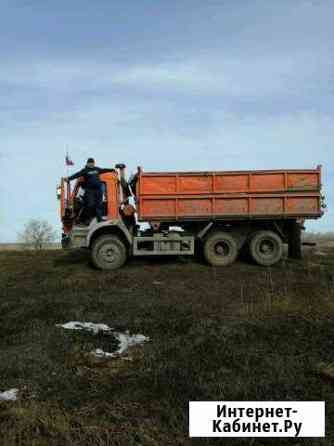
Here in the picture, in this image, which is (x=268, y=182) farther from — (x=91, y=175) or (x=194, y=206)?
(x=91, y=175)

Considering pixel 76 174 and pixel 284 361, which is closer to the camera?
pixel 284 361

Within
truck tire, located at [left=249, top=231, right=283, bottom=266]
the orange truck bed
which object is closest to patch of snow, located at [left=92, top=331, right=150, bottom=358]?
the orange truck bed

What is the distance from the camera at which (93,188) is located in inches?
480

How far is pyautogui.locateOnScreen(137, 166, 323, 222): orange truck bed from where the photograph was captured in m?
12.3

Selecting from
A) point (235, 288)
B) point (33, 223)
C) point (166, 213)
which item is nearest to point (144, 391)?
point (235, 288)

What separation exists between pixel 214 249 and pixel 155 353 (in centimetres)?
721

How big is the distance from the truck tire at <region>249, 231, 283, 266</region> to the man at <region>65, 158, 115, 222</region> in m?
4.38

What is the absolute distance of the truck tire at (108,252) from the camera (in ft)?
39.9

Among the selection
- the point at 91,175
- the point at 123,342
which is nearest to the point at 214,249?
the point at 91,175

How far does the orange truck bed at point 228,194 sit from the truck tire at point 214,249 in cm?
59

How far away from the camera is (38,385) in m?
4.76

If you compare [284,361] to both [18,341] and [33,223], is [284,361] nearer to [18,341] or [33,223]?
[18,341]

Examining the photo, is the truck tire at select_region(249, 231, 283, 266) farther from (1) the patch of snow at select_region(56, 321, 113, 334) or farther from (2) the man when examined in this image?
(1) the patch of snow at select_region(56, 321, 113, 334)

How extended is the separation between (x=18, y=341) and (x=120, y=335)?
1447mm
